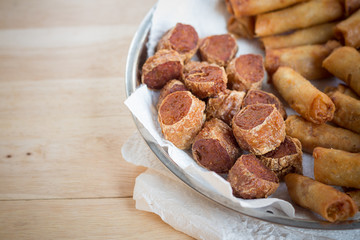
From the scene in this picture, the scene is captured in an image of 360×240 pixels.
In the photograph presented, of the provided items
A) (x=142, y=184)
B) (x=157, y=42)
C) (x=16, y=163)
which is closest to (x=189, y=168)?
(x=142, y=184)

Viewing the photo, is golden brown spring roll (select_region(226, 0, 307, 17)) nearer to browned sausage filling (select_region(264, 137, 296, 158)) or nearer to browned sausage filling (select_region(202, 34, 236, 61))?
browned sausage filling (select_region(202, 34, 236, 61))

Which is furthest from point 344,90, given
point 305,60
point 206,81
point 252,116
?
point 206,81

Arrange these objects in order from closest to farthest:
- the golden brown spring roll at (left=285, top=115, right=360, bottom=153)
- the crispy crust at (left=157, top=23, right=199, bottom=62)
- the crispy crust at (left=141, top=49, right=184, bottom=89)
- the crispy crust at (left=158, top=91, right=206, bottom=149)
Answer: the crispy crust at (left=158, top=91, right=206, bottom=149) → the golden brown spring roll at (left=285, top=115, right=360, bottom=153) → the crispy crust at (left=141, top=49, right=184, bottom=89) → the crispy crust at (left=157, top=23, right=199, bottom=62)

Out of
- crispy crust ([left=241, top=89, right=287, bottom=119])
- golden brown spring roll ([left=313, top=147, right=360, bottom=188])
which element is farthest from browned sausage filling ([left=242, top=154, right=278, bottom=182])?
crispy crust ([left=241, top=89, right=287, bottom=119])

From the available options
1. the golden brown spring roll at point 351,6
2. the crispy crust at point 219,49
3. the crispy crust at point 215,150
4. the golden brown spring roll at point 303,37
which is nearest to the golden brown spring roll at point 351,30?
the golden brown spring roll at point 351,6

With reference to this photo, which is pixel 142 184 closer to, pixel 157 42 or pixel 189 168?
pixel 189 168

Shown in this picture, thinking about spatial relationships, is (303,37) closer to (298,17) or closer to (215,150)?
(298,17)

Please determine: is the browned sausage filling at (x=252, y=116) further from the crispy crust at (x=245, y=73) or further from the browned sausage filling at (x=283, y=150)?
the crispy crust at (x=245, y=73)
